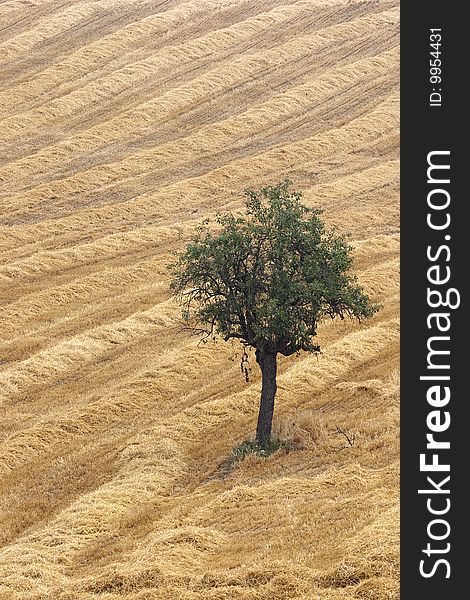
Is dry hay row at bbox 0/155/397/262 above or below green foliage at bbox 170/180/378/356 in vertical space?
above

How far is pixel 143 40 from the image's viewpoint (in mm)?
80750

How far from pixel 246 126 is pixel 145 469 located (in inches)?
1748

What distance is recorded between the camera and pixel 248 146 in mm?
66062

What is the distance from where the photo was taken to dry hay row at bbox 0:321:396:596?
22312 mm

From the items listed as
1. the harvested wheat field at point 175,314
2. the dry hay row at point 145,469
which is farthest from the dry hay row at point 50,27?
the dry hay row at point 145,469

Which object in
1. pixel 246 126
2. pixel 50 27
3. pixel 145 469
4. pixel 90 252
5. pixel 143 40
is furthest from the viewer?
pixel 50 27

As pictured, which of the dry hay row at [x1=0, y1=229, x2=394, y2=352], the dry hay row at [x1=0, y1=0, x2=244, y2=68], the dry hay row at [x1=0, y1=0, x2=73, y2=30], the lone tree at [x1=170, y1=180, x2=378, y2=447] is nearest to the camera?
the lone tree at [x1=170, y1=180, x2=378, y2=447]

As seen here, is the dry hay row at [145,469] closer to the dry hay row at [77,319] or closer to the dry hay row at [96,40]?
the dry hay row at [77,319]

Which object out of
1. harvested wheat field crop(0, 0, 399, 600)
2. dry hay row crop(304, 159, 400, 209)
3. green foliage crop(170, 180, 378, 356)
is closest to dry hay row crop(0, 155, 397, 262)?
dry hay row crop(304, 159, 400, 209)

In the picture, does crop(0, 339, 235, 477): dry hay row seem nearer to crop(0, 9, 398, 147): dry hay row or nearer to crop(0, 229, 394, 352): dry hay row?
crop(0, 229, 394, 352): dry hay row

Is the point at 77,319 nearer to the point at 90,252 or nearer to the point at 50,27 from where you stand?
the point at 90,252

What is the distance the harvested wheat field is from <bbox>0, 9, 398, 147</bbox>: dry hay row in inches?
9.0

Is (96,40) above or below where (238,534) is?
above

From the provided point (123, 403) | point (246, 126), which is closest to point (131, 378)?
point (123, 403)
